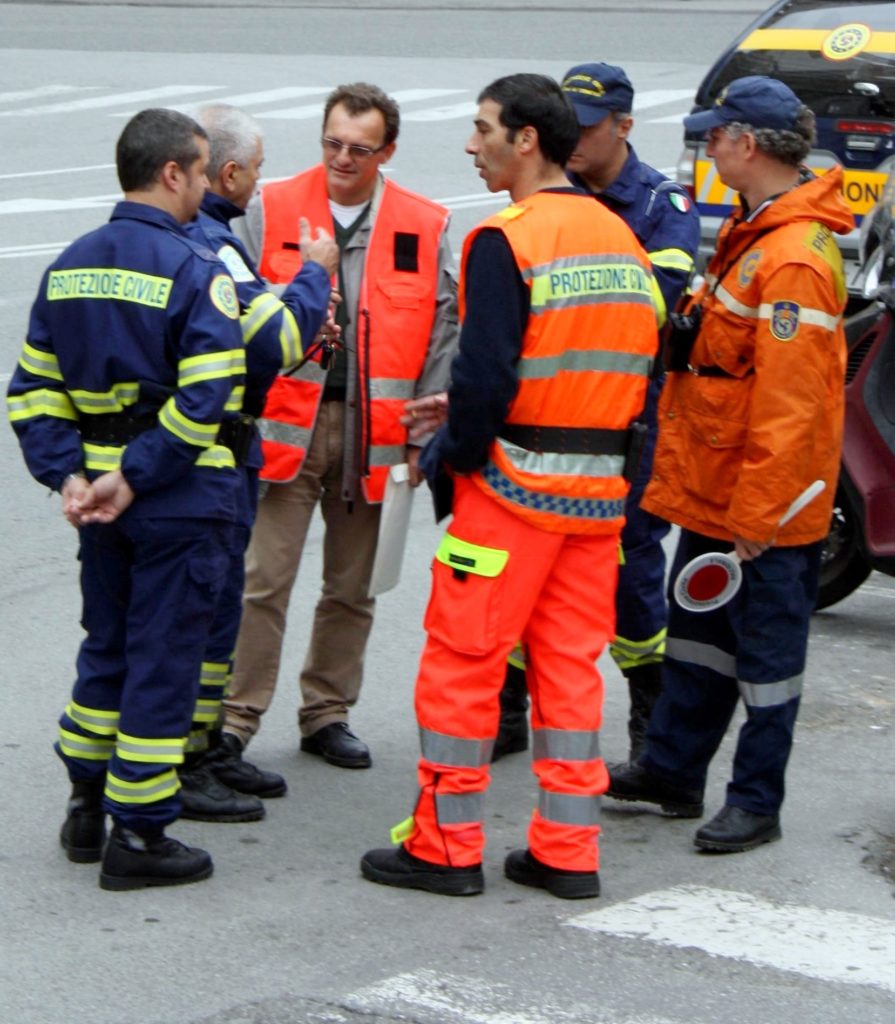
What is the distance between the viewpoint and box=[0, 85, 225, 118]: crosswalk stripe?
21.2 m

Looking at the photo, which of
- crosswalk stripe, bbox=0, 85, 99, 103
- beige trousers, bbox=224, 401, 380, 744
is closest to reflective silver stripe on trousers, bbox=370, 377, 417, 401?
beige trousers, bbox=224, 401, 380, 744

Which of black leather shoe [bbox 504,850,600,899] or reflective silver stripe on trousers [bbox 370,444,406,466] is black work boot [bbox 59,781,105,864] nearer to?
black leather shoe [bbox 504,850,600,899]

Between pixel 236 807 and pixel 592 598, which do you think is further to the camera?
pixel 236 807

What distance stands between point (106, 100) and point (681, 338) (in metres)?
17.6

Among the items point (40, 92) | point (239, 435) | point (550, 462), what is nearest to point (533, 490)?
point (550, 462)

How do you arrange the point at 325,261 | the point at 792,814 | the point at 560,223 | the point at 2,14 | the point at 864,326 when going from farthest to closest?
the point at 2,14 → the point at 864,326 → the point at 792,814 → the point at 325,261 → the point at 560,223

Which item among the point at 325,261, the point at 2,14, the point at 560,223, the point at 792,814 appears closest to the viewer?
the point at 560,223

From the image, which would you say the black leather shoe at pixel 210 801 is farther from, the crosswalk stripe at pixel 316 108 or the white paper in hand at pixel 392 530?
the crosswalk stripe at pixel 316 108

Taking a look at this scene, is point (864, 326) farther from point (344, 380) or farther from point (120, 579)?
point (120, 579)

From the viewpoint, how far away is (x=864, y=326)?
7039 millimetres

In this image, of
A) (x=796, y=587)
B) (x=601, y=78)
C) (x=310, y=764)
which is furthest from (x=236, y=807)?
(x=601, y=78)

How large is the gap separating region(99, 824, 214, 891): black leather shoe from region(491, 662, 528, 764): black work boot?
51.2 inches

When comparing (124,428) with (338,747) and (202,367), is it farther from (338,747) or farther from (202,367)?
(338,747)

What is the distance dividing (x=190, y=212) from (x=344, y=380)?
93 centimetres
